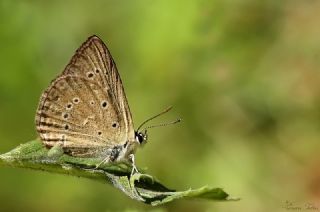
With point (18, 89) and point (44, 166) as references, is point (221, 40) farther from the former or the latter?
point (44, 166)

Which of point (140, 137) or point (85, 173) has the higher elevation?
point (140, 137)

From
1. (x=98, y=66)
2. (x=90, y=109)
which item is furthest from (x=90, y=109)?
(x=98, y=66)

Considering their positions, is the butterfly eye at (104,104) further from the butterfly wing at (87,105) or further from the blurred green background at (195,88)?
the blurred green background at (195,88)

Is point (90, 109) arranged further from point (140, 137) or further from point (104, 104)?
point (140, 137)

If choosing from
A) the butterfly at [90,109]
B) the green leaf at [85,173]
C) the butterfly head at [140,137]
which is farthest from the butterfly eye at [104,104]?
the green leaf at [85,173]

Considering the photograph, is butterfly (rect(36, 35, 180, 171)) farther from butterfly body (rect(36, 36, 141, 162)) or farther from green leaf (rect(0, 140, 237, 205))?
green leaf (rect(0, 140, 237, 205))

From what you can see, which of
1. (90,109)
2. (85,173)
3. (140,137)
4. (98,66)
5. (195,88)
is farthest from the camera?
(195,88)

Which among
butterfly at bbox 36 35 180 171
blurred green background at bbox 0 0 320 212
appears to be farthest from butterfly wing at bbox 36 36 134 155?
blurred green background at bbox 0 0 320 212

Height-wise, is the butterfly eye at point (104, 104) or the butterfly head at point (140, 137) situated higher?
the butterfly eye at point (104, 104)
